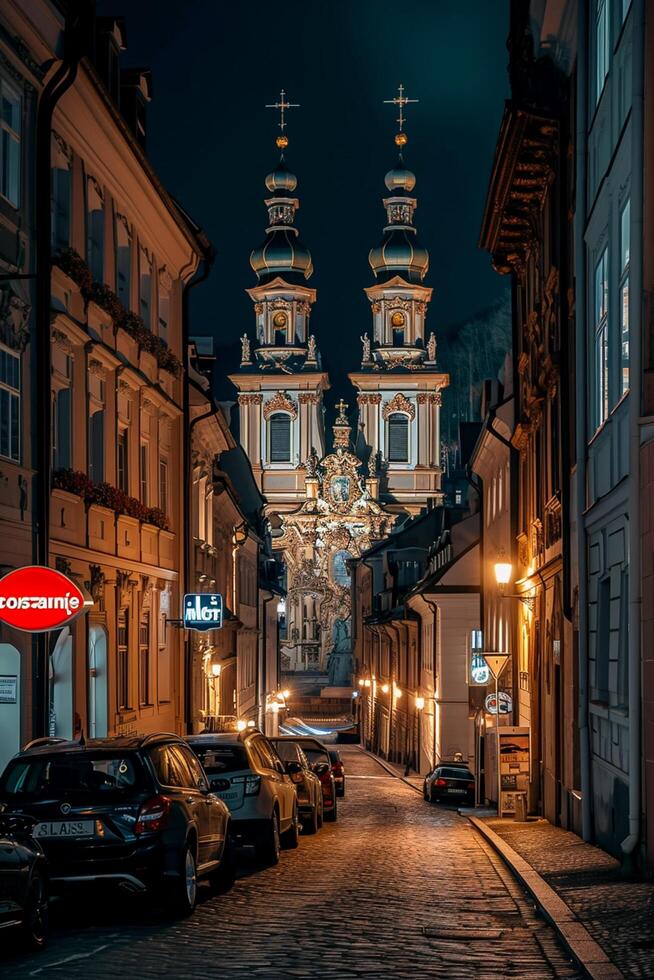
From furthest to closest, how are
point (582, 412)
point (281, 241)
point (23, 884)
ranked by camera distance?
point (281, 241) < point (582, 412) < point (23, 884)

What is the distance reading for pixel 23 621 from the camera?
16484 millimetres

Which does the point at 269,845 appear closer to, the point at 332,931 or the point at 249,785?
the point at 249,785

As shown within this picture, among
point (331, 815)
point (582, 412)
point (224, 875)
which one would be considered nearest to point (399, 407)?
point (331, 815)

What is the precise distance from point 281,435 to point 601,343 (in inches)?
4443

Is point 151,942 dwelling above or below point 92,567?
below

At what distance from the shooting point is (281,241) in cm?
13850

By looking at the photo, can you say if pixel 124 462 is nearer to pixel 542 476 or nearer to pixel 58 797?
pixel 542 476

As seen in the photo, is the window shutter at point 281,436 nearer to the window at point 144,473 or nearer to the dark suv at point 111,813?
the window at point 144,473

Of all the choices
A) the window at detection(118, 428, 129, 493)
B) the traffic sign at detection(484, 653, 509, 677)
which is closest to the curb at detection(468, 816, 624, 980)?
the traffic sign at detection(484, 653, 509, 677)

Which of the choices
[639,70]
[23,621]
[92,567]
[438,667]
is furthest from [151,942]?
[438,667]

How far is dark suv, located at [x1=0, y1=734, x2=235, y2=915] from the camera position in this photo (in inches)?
526

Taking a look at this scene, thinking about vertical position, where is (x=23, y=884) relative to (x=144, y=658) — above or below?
below

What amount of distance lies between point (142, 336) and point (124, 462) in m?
2.28

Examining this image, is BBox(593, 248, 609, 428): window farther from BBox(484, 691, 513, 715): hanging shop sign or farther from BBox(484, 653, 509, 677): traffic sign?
BBox(484, 691, 513, 715): hanging shop sign
